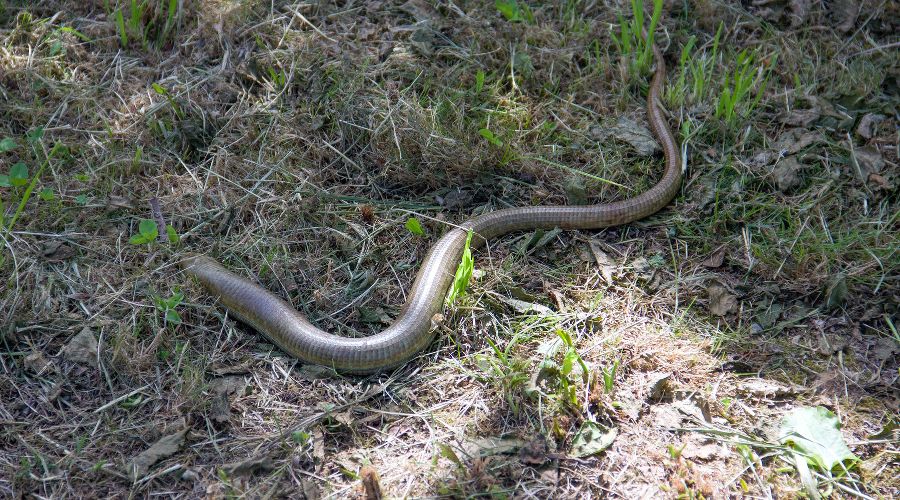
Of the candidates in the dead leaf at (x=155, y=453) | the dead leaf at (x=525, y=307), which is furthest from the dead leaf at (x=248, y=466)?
the dead leaf at (x=525, y=307)

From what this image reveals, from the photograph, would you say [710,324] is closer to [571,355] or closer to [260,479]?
[571,355]

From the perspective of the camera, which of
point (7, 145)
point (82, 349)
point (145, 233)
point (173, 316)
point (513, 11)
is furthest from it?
point (513, 11)

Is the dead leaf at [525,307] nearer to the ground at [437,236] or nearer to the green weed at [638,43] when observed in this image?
the ground at [437,236]

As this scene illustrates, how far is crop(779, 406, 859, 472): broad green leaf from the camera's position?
3.17m

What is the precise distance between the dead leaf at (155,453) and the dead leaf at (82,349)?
2.15 feet

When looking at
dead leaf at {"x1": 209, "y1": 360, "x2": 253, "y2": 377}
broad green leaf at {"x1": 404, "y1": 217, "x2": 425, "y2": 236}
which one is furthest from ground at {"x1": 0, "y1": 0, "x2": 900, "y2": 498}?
broad green leaf at {"x1": 404, "y1": 217, "x2": 425, "y2": 236}

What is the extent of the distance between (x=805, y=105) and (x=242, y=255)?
3940 mm

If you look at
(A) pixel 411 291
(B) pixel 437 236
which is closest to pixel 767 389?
→ (A) pixel 411 291

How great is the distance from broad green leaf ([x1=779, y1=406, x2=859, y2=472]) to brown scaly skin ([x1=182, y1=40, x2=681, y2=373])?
63.6 inches

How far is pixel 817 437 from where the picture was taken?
10.7 feet

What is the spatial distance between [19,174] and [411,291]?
8.05 feet

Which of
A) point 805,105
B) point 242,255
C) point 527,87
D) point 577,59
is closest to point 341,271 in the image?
point 242,255

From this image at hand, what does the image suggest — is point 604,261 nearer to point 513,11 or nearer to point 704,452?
point 704,452

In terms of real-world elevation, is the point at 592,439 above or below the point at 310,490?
above
